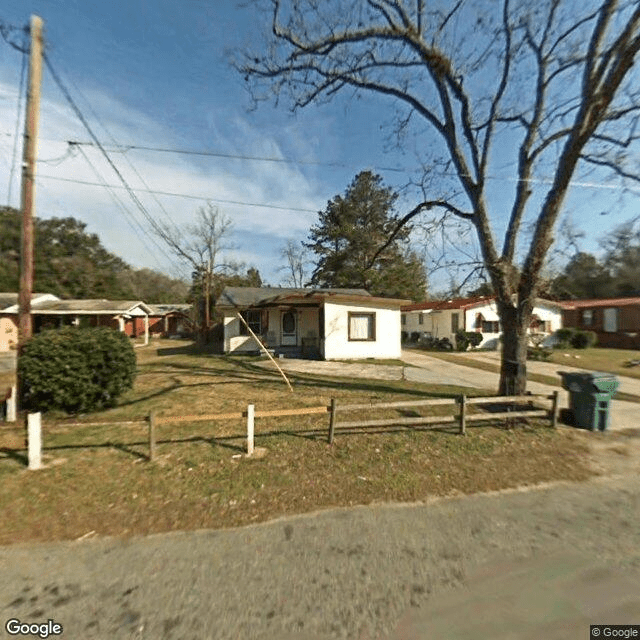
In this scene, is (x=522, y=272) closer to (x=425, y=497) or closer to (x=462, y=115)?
(x=462, y=115)

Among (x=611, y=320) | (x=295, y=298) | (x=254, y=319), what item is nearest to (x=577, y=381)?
(x=295, y=298)

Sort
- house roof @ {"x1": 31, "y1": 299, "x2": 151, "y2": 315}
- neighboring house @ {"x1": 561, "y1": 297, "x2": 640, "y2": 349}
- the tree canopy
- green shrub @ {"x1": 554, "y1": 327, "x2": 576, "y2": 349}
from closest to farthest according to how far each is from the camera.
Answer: house roof @ {"x1": 31, "y1": 299, "x2": 151, "y2": 315}, green shrub @ {"x1": 554, "y1": 327, "x2": 576, "y2": 349}, neighboring house @ {"x1": 561, "y1": 297, "x2": 640, "y2": 349}, the tree canopy

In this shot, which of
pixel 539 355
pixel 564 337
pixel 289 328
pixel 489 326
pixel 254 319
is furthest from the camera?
pixel 489 326

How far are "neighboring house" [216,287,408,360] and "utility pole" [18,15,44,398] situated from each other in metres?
10.8

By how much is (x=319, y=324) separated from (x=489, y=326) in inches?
538

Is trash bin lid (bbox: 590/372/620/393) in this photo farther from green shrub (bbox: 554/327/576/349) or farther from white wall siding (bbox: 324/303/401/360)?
green shrub (bbox: 554/327/576/349)

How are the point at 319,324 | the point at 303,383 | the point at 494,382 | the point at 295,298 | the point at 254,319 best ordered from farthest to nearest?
the point at 254,319
the point at 319,324
the point at 295,298
the point at 494,382
the point at 303,383

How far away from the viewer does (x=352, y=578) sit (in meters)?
2.91

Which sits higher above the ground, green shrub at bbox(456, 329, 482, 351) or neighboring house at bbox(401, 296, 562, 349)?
neighboring house at bbox(401, 296, 562, 349)

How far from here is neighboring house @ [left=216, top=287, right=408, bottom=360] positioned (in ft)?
55.8

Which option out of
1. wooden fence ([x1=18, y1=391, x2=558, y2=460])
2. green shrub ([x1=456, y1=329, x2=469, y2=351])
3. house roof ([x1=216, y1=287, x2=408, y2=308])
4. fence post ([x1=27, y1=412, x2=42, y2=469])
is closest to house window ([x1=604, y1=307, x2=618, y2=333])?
green shrub ([x1=456, y1=329, x2=469, y2=351])

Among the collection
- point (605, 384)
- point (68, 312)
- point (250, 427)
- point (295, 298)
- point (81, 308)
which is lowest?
point (250, 427)

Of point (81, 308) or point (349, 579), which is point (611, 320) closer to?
point (349, 579)

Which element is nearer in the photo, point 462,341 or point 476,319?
point 462,341
